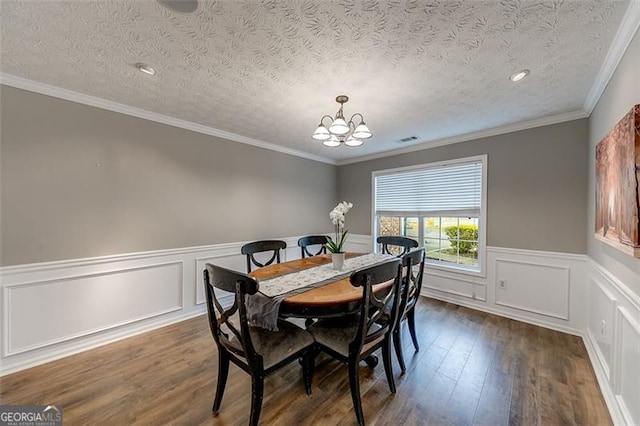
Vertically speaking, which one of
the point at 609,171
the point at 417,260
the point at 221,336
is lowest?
the point at 221,336

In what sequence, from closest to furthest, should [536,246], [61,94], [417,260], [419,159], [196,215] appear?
[417,260] → [61,94] → [536,246] → [196,215] → [419,159]

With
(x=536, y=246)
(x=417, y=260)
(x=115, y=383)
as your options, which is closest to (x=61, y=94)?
(x=115, y=383)

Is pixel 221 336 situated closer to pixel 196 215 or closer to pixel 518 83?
pixel 196 215

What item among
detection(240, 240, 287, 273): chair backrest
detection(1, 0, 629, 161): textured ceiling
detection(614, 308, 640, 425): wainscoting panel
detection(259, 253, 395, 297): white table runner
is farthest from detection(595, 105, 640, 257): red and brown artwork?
detection(240, 240, 287, 273): chair backrest

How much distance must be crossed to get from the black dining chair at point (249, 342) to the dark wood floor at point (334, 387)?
22cm

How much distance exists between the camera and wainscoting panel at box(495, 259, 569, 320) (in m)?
2.83

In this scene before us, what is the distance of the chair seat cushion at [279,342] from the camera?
158 cm

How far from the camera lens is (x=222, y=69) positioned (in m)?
1.95

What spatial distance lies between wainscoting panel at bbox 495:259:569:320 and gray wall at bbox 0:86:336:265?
324cm

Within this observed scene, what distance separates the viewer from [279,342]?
65.9 inches

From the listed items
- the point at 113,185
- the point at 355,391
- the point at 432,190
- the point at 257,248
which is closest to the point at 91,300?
the point at 113,185

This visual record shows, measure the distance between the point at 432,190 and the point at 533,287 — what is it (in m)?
1.72

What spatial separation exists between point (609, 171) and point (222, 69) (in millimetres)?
2927

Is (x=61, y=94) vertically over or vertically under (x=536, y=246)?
over
